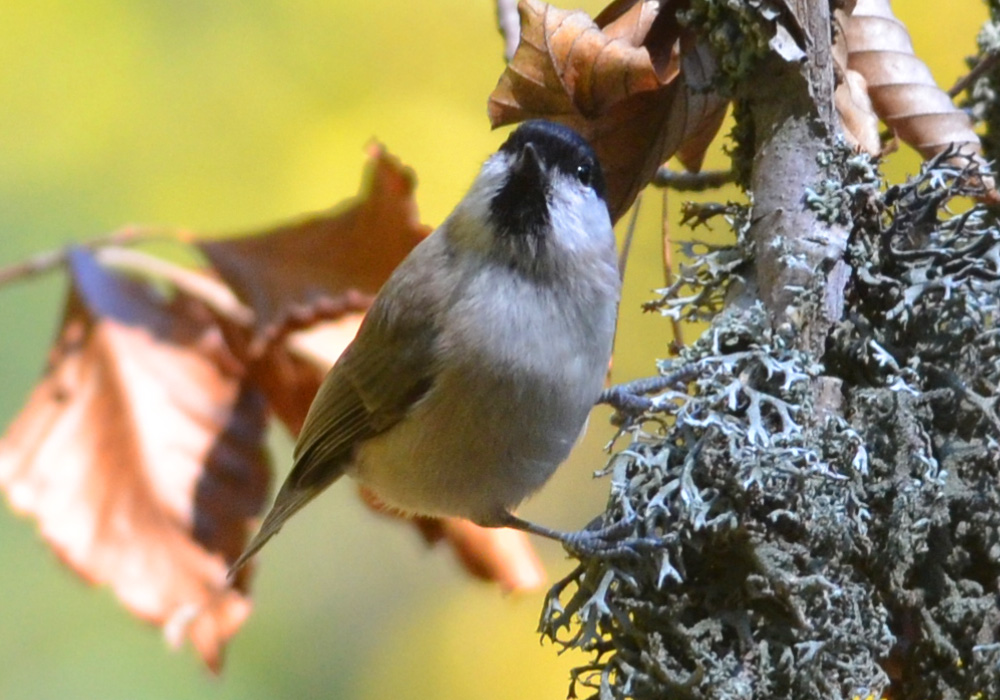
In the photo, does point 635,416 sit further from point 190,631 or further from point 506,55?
point 190,631

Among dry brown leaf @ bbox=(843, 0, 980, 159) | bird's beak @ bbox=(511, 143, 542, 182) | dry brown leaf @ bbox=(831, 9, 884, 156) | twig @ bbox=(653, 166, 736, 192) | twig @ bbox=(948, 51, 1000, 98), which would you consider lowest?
bird's beak @ bbox=(511, 143, 542, 182)

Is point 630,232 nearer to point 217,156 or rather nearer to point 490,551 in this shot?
point 490,551

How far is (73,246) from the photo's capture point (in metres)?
1.77

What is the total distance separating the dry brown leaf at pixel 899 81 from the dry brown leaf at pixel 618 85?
0.19m

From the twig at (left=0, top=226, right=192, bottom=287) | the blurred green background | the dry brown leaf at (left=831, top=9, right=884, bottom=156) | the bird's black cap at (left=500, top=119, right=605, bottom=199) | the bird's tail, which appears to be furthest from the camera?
the blurred green background

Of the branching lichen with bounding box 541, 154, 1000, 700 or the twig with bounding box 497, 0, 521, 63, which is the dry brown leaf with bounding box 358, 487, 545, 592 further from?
the twig with bounding box 497, 0, 521, 63

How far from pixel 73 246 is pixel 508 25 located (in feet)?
2.63

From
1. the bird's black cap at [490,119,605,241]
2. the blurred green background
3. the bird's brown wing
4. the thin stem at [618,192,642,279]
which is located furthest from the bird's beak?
the blurred green background

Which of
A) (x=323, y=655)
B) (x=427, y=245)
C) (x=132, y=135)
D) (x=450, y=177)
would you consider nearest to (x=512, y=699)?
(x=323, y=655)

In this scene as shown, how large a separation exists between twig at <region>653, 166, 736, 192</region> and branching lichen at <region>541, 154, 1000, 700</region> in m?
0.40

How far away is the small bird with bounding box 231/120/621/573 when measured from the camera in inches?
64.4

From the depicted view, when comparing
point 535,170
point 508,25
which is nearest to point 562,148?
point 535,170

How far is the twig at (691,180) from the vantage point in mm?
1686

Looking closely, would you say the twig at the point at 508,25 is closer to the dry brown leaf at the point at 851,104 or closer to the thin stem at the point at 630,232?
the thin stem at the point at 630,232
